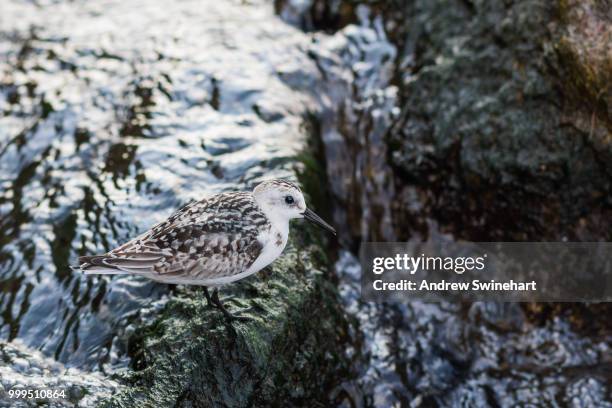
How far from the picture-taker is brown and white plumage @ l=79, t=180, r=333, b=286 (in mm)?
5586

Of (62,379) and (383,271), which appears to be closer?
(62,379)

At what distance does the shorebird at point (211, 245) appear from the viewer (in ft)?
18.3

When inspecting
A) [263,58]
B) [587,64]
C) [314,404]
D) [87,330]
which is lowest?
[314,404]

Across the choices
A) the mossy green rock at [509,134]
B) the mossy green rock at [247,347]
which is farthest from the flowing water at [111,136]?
the mossy green rock at [509,134]

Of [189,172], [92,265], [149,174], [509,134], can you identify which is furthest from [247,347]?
[509,134]

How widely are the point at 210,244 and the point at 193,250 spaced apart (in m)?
0.15

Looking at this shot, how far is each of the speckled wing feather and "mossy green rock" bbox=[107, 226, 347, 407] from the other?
495 mm

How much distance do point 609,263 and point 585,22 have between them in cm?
270

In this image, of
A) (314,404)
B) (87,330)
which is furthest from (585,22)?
(87,330)

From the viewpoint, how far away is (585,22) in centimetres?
736

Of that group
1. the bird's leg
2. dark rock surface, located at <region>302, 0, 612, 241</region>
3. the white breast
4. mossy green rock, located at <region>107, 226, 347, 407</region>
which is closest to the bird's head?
the white breast

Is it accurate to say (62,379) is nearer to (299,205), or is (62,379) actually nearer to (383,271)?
(299,205)

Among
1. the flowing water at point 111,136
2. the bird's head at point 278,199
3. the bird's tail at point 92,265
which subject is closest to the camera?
the bird's tail at point 92,265

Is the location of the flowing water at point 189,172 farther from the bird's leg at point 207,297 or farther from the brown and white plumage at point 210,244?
the brown and white plumage at point 210,244
